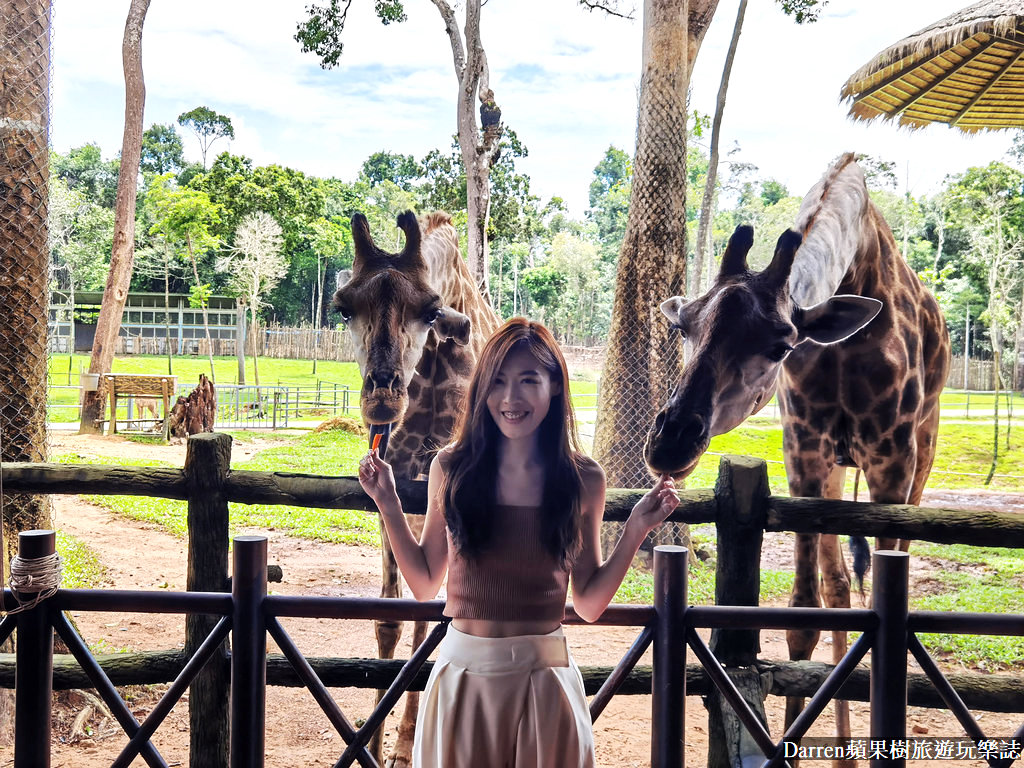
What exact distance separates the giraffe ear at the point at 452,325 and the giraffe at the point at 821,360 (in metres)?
0.67

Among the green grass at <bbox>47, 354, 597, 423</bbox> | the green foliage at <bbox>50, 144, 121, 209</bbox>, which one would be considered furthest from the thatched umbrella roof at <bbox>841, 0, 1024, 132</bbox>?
the green foliage at <bbox>50, 144, 121, 209</bbox>

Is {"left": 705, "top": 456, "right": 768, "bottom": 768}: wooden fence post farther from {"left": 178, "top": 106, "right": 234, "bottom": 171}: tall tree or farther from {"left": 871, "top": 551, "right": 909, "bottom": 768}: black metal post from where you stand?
{"left": 178, "top": 106, "right": 234, "bottom": 171}: tall tree

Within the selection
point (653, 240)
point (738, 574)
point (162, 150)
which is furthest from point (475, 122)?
point (162, 150)

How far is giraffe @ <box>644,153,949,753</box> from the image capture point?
2209 mm

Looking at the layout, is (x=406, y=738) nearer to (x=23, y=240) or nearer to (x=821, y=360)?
(x=821, y=360)

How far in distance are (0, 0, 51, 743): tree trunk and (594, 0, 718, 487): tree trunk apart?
140 inches

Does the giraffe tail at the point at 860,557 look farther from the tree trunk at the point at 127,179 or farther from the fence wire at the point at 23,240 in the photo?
the tree trunk at the point at 127,179

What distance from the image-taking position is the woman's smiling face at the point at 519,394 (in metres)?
1.57

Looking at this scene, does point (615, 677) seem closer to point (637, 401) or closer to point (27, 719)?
point (27, 719)

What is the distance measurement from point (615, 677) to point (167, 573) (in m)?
5.20

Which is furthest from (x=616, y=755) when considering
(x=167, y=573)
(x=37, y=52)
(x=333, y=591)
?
(x=167, y=573)

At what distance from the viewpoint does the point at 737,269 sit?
2.31 m

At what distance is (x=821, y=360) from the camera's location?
9.34 feet

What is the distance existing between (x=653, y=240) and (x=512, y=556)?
4254mm
